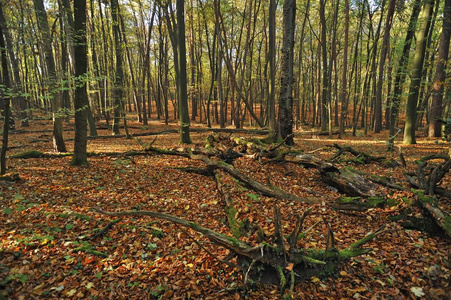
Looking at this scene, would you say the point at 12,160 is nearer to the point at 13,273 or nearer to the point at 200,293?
the point at 13,273

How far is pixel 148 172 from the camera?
8.59 metres

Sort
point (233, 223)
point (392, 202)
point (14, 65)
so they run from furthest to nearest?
point (14, 65) → point (392, 202) → point (233, 223)

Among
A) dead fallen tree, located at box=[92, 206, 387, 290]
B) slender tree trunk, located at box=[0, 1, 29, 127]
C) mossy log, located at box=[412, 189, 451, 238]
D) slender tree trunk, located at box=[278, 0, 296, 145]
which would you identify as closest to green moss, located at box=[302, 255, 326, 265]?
dead fallen tree, located at box=[92, 206, 387, 290]

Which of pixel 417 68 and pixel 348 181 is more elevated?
pixel 417 68

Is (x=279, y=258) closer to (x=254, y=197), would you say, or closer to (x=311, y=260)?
(x=311, y=260)

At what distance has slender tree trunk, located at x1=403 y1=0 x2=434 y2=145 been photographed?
12398 millimetres

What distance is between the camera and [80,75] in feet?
24.2

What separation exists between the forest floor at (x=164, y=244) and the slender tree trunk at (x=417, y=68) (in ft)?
25.9

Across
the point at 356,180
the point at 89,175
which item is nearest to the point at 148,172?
the point at 89,175

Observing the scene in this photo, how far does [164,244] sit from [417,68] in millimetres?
15861

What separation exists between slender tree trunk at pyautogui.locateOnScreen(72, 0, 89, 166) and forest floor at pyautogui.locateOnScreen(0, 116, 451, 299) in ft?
3.34

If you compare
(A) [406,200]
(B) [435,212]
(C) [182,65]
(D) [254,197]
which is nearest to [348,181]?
(A) [406,200]

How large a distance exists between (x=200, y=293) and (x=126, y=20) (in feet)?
103

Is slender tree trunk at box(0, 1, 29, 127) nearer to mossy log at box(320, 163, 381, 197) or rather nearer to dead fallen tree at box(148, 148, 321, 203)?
dead fallen tree at box(148, 148, 321, 203)
